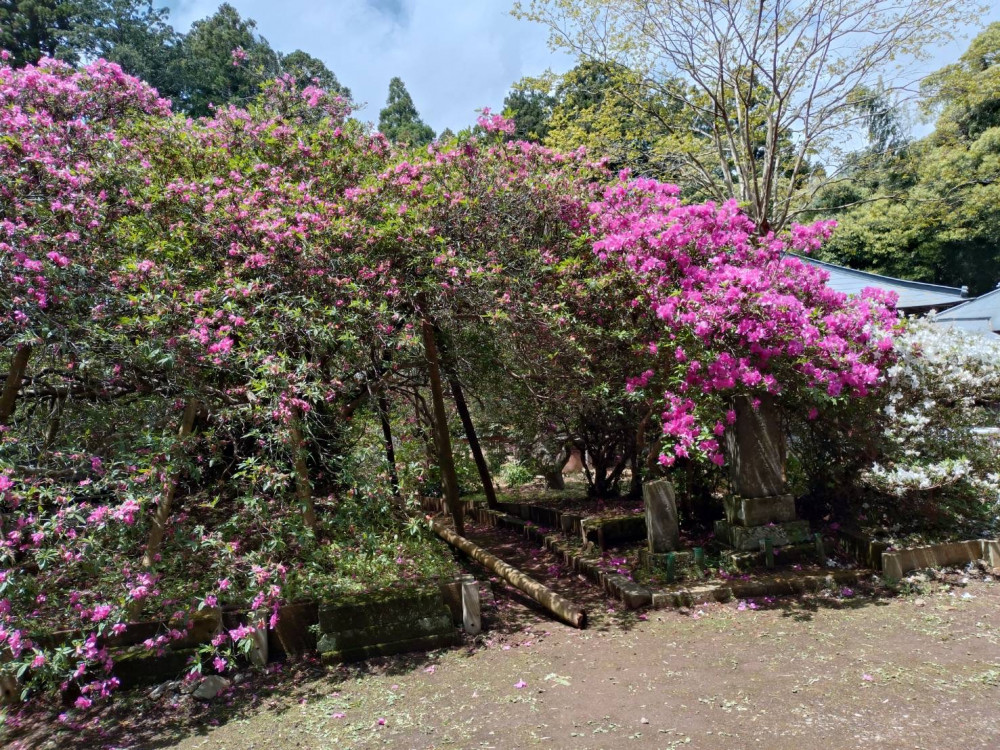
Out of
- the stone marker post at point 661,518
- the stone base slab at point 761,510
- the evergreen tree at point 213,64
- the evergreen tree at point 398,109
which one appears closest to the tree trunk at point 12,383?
the stone marker post at point 661,518

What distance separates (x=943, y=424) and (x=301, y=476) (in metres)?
6.45

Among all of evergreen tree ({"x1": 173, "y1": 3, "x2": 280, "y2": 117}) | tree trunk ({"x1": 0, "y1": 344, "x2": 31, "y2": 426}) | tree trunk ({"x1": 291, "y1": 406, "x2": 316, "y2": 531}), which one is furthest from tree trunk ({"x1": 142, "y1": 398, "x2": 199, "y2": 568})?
evergreen tree ({"x1": 173, "y1": 3, "x2": 280, "y2": 117})

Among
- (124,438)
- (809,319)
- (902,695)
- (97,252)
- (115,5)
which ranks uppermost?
(115,5)

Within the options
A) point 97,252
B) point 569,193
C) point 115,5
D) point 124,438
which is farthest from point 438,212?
point 115,5

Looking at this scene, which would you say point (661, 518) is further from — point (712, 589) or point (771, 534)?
point (771, 534)

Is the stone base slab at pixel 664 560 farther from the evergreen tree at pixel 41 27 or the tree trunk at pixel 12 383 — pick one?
the evergreen tree at pixel 41 27

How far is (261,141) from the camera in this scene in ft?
21.1

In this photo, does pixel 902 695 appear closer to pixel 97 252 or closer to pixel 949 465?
pixel 949 465

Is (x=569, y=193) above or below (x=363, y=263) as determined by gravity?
above

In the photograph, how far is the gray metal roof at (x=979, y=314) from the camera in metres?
12.3

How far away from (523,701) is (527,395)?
455 cm

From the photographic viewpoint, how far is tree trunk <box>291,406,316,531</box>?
16.0 ft

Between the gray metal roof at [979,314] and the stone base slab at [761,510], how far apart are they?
7872 millimetres

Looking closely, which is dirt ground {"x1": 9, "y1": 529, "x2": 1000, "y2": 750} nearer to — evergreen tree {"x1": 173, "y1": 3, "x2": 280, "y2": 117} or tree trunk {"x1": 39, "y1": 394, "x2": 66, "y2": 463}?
tree trunk {"x1": 39, "y1": 394, "x2": 66, "y2": 463}
